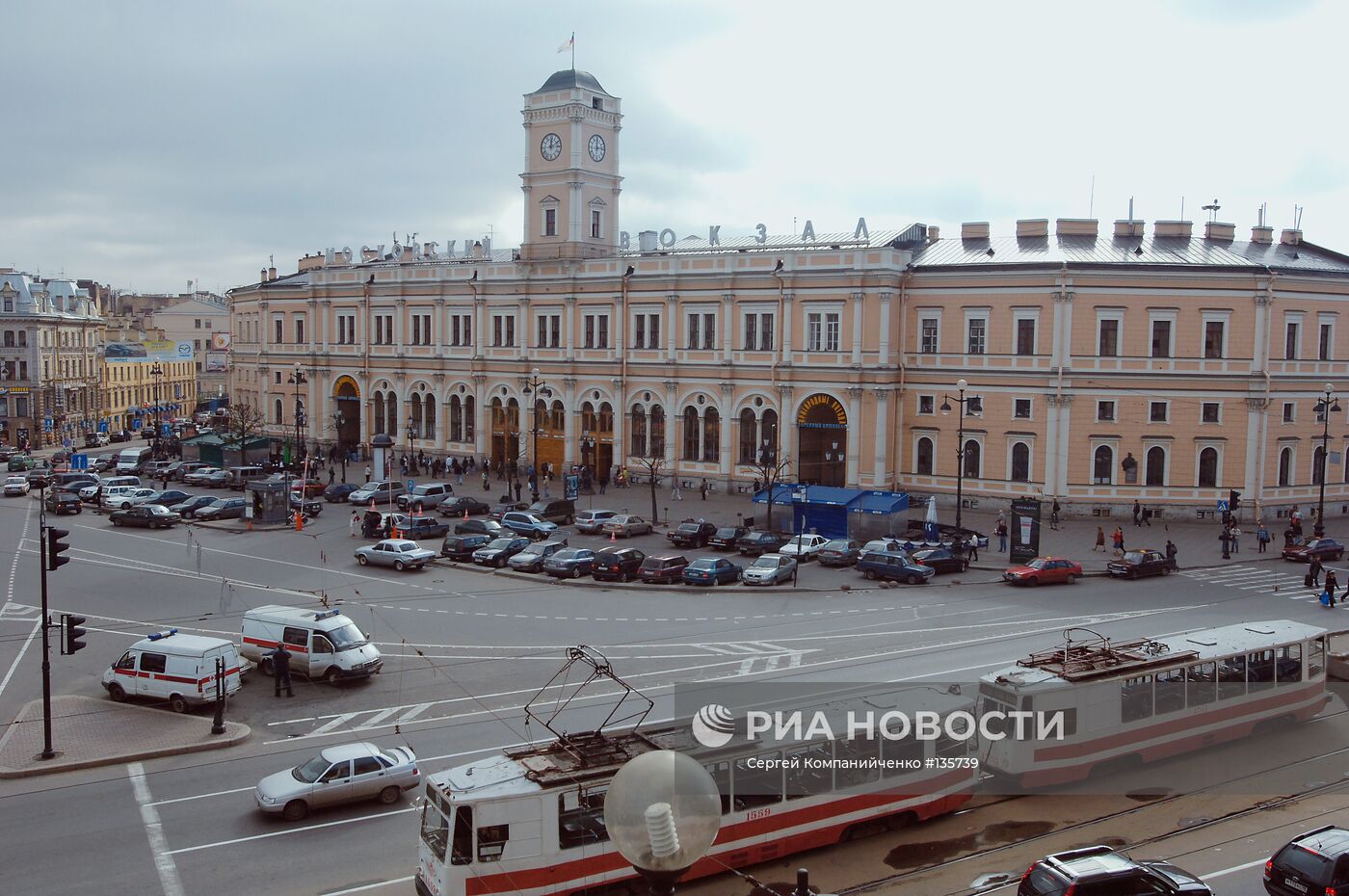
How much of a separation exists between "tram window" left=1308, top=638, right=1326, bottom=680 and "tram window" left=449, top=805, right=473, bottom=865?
685 inches

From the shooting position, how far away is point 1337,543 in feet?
151

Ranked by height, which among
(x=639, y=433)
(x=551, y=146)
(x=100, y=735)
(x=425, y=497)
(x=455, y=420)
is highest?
(x=551, y=146)

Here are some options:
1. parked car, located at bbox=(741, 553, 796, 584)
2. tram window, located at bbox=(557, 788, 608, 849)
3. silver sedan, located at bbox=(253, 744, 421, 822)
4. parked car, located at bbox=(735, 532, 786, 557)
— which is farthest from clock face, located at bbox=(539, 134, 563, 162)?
tram window, located at bbox=(557, 788, 608, 849)

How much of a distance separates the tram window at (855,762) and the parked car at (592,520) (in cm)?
3473

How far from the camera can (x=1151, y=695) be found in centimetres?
2016

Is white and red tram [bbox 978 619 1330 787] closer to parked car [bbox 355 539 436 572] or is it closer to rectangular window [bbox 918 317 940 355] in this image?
parked car [bbox 355 539 436 572]

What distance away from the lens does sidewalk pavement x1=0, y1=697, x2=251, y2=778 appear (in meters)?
22.0

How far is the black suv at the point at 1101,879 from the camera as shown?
47.7 ft

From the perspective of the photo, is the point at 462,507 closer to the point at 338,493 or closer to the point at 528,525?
the point at 528,525

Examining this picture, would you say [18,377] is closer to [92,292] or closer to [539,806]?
[92,292]

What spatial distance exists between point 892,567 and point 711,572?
6.83m

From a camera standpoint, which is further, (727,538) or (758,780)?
(727,538)

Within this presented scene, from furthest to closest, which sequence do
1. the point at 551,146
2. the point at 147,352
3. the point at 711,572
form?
the point at 147,352 < the point at 551,146 < the point at 711,572
